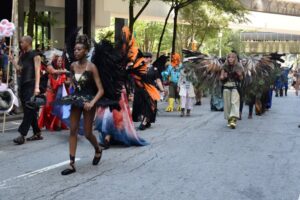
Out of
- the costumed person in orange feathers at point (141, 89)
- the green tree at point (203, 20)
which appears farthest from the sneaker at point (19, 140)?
the green tree at point (203, 20)

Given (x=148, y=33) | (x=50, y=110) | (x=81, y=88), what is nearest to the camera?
(x=81, y=88)

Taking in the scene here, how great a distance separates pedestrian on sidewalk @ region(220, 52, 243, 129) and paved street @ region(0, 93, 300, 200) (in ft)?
3.20

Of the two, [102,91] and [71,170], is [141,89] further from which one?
[71,170]

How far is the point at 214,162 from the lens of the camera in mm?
8320

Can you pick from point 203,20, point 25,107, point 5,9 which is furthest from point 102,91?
point 203,20

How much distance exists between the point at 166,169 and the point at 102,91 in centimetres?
142

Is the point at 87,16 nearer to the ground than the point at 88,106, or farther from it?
farther from it

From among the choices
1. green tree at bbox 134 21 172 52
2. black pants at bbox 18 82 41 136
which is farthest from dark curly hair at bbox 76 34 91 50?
green tree at bbox 134 21 172 52

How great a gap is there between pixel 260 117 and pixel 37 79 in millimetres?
8520

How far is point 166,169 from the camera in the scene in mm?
7676

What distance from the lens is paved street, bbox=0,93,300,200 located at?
20.7 ft

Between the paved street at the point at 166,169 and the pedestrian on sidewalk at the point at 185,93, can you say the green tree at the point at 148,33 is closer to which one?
the pedestrian on sidewalk at the point at 185,93

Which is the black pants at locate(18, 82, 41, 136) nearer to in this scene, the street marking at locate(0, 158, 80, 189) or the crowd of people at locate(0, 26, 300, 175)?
the crowd of people at locate(0, 26, 300, 175)

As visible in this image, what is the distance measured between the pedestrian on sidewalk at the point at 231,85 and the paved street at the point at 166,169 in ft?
3.20
